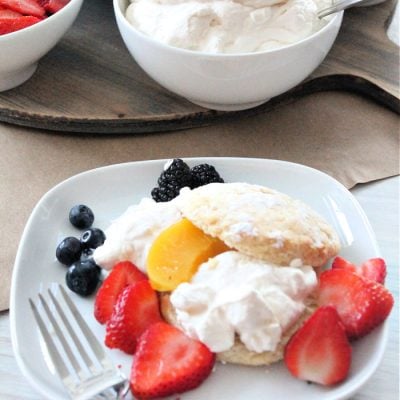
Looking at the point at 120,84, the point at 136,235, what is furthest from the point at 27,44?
the point at 136,235

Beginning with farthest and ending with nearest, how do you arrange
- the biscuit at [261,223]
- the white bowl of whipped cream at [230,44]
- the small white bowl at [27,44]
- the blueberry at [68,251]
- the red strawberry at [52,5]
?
the red strawberry at [52,5]
the small white bowl at [27,44]
the white bowl of whipped cream at [230,44]
the blueberry at [68,251]
the biscuit at [261,223]

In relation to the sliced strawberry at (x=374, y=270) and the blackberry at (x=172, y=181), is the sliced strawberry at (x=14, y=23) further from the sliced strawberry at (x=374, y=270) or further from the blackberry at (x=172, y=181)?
the sliced strawberry at (x=374, y=270)

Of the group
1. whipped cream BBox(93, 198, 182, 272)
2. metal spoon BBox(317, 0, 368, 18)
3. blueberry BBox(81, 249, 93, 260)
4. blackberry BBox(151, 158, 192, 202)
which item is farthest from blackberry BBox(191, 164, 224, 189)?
metal spoon BBox(317, 0, 368, 18)

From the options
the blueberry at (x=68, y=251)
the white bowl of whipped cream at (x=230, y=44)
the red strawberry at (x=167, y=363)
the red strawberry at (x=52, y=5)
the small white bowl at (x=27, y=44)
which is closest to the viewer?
the red strawberry at (x=167, y=363)

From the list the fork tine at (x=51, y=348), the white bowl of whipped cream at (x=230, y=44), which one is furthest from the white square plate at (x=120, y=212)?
the white bowl of whipped cream at (x=230, y=44)

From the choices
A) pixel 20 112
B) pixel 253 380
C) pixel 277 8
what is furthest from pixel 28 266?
pixel 277 8
